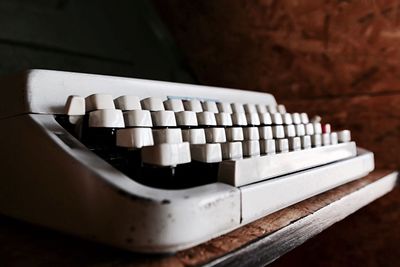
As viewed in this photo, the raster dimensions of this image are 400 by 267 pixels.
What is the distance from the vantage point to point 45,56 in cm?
111

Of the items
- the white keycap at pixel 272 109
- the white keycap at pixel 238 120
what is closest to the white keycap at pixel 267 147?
the white keycap at pixel 238 120

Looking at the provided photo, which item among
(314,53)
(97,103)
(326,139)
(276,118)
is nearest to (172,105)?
(97,103)

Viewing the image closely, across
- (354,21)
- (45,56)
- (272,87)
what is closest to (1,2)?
(45,56)

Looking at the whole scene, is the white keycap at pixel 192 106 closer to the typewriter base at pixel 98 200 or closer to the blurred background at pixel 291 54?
the typewriter base at pixel 98 200

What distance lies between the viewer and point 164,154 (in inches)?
16.1

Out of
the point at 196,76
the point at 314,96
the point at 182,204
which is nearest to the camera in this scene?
the point at 182,204

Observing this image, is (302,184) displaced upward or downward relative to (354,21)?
downward

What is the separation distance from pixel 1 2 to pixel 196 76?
31.3 inches

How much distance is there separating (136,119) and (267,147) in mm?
234

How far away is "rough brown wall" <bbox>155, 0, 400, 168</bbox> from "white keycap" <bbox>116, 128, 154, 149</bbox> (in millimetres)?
955

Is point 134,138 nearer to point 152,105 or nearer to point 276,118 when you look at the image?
point 152,105

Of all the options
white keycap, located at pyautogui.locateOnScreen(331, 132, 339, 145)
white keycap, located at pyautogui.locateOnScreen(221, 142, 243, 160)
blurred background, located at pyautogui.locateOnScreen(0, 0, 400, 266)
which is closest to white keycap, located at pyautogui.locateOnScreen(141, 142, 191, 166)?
white keycap, located at pyautogui.locateOnScreen(221, 142, 243, 160)

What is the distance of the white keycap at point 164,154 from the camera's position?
16.1 inches

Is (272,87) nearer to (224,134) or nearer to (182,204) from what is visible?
(224,134)
